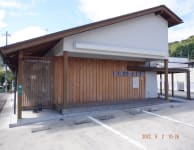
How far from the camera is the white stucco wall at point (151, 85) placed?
11739 mm

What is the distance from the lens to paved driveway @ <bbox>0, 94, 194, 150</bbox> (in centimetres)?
454

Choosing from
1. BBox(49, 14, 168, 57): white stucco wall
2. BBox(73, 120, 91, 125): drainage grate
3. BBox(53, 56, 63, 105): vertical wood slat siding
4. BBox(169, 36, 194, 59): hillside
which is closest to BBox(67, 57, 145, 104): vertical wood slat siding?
BBox(53, 56, 63, 105): vertical wood slat siding

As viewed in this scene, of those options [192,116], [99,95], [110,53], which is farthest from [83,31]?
[192,116]

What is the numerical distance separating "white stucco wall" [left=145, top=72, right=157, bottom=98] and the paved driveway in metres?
4.29

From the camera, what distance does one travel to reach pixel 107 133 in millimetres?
5426

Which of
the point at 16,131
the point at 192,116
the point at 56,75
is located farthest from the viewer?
the point at 56,75

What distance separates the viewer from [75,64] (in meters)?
9.81

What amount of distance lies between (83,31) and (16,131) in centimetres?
468

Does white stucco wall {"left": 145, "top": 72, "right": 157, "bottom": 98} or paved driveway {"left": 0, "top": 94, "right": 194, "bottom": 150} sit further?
white stucco wall {"left": 145, "top": 72, "right": 157, "bottom": 98}

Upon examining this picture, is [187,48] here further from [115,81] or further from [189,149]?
[189,149]

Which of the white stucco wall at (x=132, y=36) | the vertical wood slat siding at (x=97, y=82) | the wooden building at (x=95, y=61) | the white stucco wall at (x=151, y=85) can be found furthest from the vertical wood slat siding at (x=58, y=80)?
the white stucco wall at (x=151, y=85)
